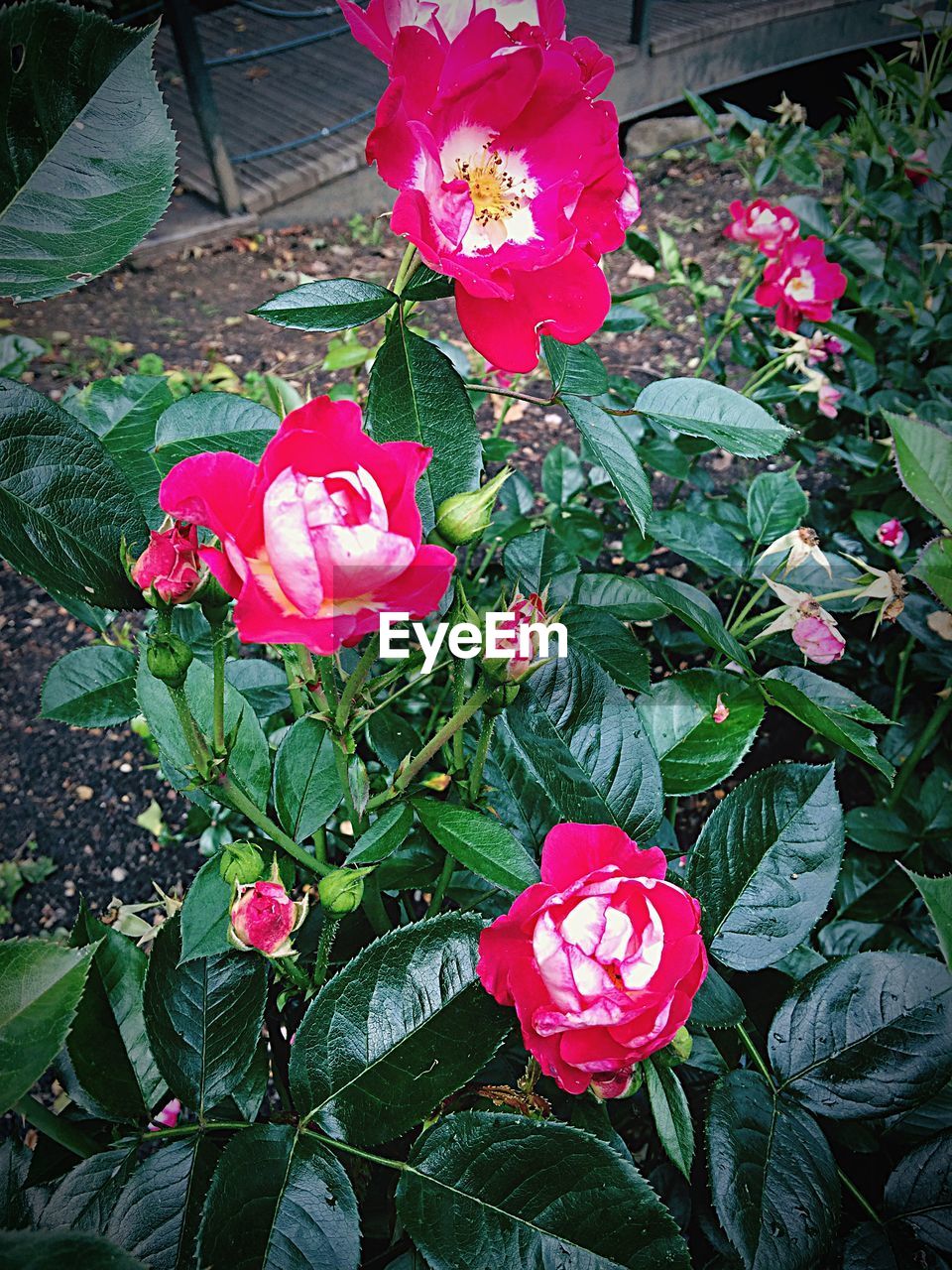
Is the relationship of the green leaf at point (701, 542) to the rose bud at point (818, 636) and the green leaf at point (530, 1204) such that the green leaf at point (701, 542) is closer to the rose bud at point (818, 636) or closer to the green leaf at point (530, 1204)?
the rose bud at point (818, 636)

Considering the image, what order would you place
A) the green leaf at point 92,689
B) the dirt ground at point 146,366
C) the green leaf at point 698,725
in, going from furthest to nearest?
the dirt ground at point 146,366
the green leaf at point 92,689
the green leaf at point 698,725

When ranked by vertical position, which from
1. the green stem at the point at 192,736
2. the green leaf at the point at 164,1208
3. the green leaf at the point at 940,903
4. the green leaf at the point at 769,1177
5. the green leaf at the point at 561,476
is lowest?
the green leaf at the point at 561,476

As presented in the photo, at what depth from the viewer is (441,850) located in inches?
26.7

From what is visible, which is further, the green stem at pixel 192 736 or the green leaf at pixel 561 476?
the green leaf at pixel 561 476

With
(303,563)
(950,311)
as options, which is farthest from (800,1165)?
(950,311)

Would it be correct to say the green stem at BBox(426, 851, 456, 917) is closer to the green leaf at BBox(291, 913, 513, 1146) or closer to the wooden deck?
the green leaf at BBox(291, 913, 513, 1146)

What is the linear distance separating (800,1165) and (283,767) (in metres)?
0.39

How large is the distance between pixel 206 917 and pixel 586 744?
0.25m

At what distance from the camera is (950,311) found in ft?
4.45

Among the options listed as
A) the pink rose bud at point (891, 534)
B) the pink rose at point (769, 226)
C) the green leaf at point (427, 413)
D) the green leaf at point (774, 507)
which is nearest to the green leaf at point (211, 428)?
the green leaf at point (427, 413)

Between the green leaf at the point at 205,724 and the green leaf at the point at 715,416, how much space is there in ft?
1.16

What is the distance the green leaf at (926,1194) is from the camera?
51cm

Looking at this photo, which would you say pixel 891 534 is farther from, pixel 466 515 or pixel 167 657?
pixel 167 657

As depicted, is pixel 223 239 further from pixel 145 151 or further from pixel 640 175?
pixel 145 151
